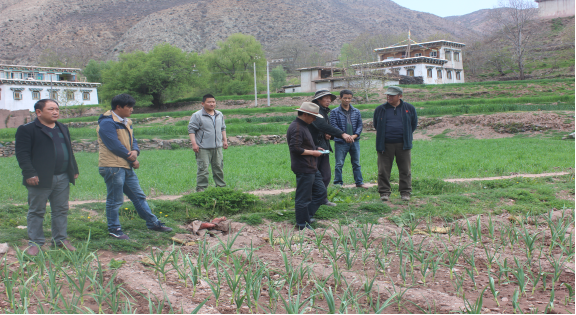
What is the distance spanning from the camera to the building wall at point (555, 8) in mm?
64688

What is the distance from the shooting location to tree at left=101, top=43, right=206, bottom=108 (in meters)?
45.0

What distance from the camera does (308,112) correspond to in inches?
206

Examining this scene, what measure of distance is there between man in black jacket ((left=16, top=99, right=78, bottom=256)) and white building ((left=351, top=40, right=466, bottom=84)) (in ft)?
139

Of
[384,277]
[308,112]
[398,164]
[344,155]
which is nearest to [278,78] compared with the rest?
[344,155]

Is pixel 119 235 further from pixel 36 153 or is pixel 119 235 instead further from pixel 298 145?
pixel 298 145

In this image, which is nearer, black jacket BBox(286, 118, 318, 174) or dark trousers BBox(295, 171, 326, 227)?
black jacket BBox(286, 118, 318, 174)

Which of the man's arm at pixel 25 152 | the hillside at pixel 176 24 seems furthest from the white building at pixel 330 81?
the hillside at pixel 176 24

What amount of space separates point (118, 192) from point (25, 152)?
3.59 ft

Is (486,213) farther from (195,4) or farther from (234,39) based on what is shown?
(195,4)

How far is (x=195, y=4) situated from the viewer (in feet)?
472

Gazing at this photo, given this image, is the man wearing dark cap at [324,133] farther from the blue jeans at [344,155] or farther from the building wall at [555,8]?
the building wall at [555,8]

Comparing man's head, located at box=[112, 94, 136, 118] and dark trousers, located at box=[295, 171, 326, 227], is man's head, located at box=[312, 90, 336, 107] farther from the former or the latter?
man's head, located at box=[112, 94, 136, 118]

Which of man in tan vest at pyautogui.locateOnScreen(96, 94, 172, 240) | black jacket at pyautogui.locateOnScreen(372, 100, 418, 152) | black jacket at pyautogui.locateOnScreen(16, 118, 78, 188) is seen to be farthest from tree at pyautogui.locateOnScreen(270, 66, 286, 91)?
black jacket at pyautogui.locateOnScreen(16, 118, 78, 188)

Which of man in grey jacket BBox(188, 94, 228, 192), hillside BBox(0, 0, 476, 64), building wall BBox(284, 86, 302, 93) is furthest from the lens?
hillside BBox(0, 0, 476, 64)
